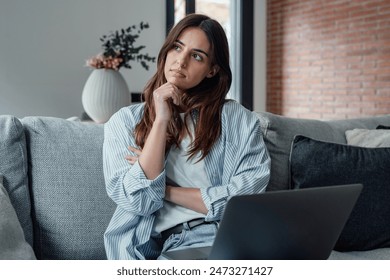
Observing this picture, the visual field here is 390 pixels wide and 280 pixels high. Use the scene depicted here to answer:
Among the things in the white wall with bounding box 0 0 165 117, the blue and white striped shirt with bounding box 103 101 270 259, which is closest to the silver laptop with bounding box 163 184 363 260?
the blue and white striped shirt with bounding box 103 101 270 259

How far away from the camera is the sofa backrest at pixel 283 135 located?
1.48m

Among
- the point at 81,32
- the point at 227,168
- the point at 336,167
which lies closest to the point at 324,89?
the point at 81,32

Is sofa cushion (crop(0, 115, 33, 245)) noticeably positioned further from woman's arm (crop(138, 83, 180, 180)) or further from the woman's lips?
the woman's lips

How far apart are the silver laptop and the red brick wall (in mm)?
3662

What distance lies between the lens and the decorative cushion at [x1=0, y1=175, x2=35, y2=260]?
0.91m

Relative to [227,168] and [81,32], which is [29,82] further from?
[227,168]

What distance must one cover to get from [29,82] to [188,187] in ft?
8.42

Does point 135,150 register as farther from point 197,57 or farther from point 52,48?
point 52,48

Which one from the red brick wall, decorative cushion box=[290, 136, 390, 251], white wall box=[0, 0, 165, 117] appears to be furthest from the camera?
the red brick wall

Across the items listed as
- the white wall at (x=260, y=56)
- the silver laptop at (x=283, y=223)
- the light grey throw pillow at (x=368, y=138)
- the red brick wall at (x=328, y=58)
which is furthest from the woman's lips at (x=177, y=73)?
the white wall at (x=260, y=56)

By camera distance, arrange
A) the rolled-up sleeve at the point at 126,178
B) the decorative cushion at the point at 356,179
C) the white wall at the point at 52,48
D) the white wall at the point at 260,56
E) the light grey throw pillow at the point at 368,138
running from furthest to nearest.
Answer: the white wall at the point at 260,56 → the white wall at the point at 52,48 → the light grey throw pillow at the point at 368,138 → the decorative cushion at the point at 356,179 → the rolled-up sleeve at the point at 126,178

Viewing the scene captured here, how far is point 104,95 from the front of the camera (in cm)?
222

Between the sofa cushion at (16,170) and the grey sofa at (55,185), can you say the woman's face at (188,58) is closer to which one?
the grey sofa at (55,185)

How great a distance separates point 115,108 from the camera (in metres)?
2.25
